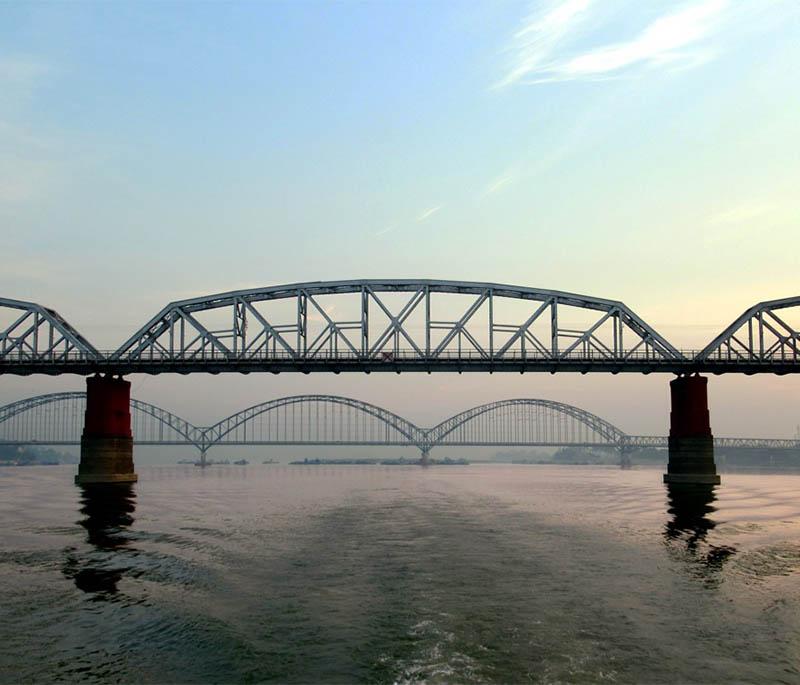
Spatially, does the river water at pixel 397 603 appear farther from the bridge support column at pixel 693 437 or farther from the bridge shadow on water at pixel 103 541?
the bridge support column at pixel 693 437

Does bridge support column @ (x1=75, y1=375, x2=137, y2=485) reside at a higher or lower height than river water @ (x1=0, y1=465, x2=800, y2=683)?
higher

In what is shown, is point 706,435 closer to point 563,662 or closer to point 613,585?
point 613,585

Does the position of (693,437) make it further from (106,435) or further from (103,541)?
(103,541)

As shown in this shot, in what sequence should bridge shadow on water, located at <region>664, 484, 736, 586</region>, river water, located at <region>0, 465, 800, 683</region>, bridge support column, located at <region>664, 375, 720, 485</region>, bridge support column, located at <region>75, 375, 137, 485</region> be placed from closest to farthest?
river water, located at <region>0, 465, 800, 683</region>
bridge shadow on water, located at <region>664, 484, 736, 586</region>
bridge support column, located at <region>664, 375, 720, 485</region>
bridge support column, located at <region>75, 375, 137, 485</region>

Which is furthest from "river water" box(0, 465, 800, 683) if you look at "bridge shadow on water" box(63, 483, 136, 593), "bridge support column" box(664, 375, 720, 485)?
"bridge support column" box(664, 375, 720, 485)

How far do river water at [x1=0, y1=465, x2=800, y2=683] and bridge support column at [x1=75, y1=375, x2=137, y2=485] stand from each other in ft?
165

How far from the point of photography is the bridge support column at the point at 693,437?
96688mm

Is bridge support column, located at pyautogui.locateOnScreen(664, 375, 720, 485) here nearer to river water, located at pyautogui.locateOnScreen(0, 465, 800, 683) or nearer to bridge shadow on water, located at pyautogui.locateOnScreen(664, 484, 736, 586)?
bridge shadow on water, located at pyautogui.locateOnScreen(664, 484, 736, 586)

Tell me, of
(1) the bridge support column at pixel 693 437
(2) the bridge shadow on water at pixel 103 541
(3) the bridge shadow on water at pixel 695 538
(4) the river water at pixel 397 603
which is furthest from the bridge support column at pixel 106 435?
(1) the bridge support column at pixel 693 437

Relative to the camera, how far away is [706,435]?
9638 cm

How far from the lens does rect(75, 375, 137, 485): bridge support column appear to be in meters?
97.9

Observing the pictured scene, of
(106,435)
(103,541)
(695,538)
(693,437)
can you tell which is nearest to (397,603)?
(103,541)

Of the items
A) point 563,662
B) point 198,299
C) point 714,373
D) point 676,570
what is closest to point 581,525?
point 676,570

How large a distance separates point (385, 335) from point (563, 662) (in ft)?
278
